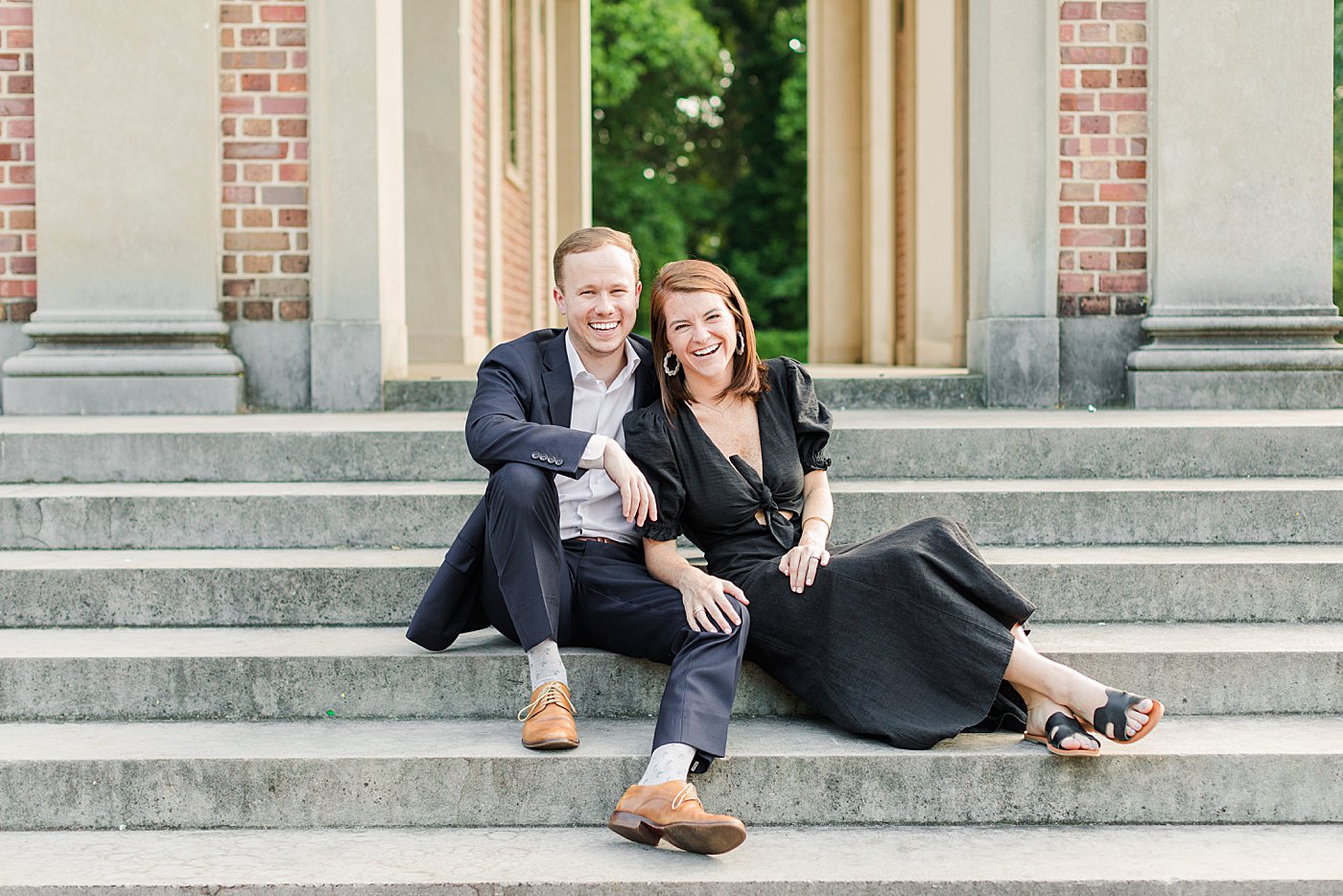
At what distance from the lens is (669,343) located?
10.6ft

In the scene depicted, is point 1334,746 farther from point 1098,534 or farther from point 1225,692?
point 1098,534

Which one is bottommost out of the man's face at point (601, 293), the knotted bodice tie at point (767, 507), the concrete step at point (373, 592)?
the concrete step at point (373, 592)

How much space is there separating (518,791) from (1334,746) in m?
1.92

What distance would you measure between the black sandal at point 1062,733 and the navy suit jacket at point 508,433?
4.16 ft

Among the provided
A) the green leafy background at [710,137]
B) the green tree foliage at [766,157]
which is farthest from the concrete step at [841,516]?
the green tree foliage at [766,157]

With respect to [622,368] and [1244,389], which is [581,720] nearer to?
[622,368]

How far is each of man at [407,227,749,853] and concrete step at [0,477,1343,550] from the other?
81 cm

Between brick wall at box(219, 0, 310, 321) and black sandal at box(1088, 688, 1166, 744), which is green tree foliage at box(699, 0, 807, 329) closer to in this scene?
brick wall at box(219, 0, 310, 321)

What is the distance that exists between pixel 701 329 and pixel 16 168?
12.0ft

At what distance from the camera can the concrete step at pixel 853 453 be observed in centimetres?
434

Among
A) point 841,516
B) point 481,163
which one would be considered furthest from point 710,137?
point 841,516

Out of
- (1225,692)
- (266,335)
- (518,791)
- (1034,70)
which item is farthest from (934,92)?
(518,791)

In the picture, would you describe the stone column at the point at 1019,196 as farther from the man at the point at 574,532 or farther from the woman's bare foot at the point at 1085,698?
the woman's bare foot at the point at 1085,698

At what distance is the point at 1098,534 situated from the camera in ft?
13.0
